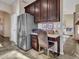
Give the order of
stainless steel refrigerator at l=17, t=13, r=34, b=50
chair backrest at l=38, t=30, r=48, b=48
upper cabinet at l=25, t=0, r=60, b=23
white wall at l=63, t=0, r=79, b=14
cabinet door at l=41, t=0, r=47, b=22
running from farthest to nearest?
stainless steel refrigerator at l=17, t=13, r=34, b=50
cabinet door at l=41, t=0, r=47, b=22
upper cabinet at l=25, t=0, r=60, b=23
chair backrest at l=38, t=30, r=48, b=48
white wall at l=63, t=0, r=79, b=14

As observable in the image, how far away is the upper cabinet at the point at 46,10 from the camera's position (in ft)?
12.4

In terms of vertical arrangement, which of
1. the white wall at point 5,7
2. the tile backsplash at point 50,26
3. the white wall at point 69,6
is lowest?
the tile backsplash at point 50,26

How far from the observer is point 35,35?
15.4 feet

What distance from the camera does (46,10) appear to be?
14.2ft

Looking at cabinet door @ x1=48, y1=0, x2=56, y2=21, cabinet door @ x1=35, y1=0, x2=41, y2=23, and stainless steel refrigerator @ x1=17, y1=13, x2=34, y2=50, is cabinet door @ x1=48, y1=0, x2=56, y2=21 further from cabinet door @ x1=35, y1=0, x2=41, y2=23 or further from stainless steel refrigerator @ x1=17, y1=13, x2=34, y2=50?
stainless steel refrigerator @ x1=17, y1=13, x2=34, y2=50

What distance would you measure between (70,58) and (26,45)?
3618mm

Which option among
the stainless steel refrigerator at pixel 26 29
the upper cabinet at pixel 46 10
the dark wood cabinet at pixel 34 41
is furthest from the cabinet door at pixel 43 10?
the dark wood cabinet at pixel 34 41

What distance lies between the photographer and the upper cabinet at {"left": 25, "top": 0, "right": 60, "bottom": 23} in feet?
12.4

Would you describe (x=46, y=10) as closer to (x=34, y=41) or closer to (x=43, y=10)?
(x=43, y=10)

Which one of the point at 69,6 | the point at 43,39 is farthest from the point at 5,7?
the point at 69,6

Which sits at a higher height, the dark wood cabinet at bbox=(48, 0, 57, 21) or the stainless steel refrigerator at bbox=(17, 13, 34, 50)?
the dark wood cabinet at bbox=(48, 0, 57, 21)

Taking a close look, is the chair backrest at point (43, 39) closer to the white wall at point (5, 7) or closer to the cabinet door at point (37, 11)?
the cabinet door at point (37, 11)

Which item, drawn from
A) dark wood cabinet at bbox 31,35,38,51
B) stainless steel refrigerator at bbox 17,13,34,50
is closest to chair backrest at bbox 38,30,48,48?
dark wood cabinet at bbox 31,35,38,51

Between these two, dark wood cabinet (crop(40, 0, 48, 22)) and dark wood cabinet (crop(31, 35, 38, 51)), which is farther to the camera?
dark wood cabinet (crop(31, 35, 38, 51))
